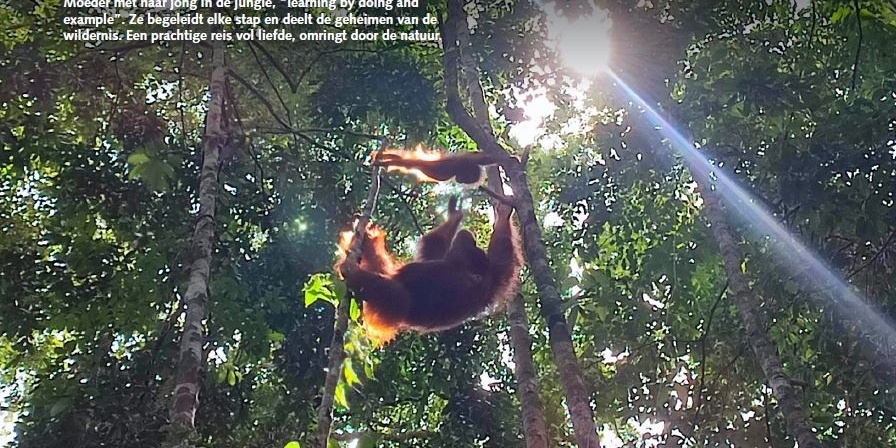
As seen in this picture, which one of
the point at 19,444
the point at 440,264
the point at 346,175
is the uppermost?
the point at 346,175

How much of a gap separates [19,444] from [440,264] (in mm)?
2672

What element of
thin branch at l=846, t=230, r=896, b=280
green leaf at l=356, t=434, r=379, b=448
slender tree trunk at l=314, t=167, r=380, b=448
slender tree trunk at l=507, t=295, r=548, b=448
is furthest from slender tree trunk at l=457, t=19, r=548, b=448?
thin branch at l=846, t=230, r=896, b=280

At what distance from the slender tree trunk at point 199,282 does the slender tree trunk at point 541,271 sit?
51.6 inches

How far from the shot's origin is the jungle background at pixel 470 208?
4.71m

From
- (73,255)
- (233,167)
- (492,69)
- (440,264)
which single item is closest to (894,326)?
(440,264)

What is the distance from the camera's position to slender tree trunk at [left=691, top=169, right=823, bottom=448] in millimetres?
3822

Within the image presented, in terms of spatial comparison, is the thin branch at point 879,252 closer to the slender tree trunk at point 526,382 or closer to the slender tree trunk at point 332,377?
the slender tree trunk at point 526,382

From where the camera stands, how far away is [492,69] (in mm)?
6844

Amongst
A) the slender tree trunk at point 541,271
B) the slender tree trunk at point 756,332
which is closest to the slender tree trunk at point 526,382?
the slender tree trunk at point 541,271

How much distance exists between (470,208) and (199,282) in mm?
4226

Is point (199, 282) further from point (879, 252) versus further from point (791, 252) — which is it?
→ point (791, 252)

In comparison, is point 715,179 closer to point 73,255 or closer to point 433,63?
point 433,63

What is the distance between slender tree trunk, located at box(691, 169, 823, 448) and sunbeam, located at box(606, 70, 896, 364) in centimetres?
13

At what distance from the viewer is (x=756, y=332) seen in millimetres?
4395
